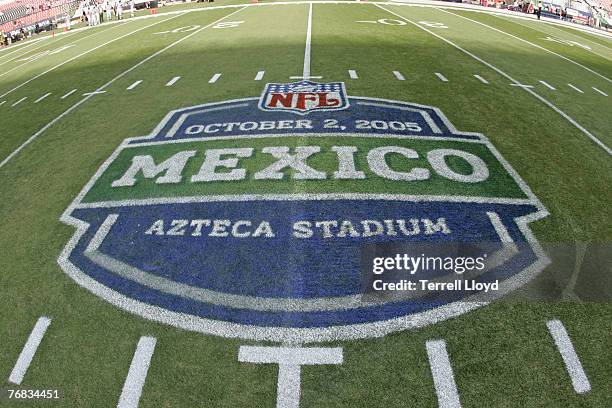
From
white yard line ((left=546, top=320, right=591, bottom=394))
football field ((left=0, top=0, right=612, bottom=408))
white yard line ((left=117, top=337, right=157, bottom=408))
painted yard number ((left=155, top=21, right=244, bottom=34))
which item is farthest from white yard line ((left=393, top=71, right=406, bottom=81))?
painted yard number ((left=155, top=21, right=244, bottom=34))

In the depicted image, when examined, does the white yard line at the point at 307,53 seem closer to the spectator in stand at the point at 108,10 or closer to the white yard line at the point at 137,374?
the white yard line at the point at 137,374

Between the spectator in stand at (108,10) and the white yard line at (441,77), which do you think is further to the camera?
the spectator in stand at (108,10)

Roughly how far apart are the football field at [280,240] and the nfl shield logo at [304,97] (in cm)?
39

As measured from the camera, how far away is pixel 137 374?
249 inches

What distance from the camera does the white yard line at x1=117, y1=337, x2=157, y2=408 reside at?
5996mm

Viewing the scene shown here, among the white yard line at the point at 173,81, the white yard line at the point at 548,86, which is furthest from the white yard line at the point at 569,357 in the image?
the white yard line at the point at 173,81

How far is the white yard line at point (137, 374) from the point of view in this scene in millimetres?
5996

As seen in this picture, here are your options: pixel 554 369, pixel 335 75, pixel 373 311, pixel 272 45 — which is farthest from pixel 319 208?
pixel 272 45

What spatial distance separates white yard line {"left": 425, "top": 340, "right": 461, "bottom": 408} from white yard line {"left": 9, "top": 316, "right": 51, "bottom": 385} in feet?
17.9

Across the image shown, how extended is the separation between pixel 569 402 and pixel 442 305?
2010 mm

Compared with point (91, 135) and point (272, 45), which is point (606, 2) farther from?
point (91, 135)

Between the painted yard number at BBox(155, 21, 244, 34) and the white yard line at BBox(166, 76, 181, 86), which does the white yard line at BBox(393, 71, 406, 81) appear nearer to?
the white yard line at BBox(166, 76, 181, 86)

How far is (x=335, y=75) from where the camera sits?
60.4 feet

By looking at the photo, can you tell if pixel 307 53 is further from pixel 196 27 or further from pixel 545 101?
pixel 196 27
